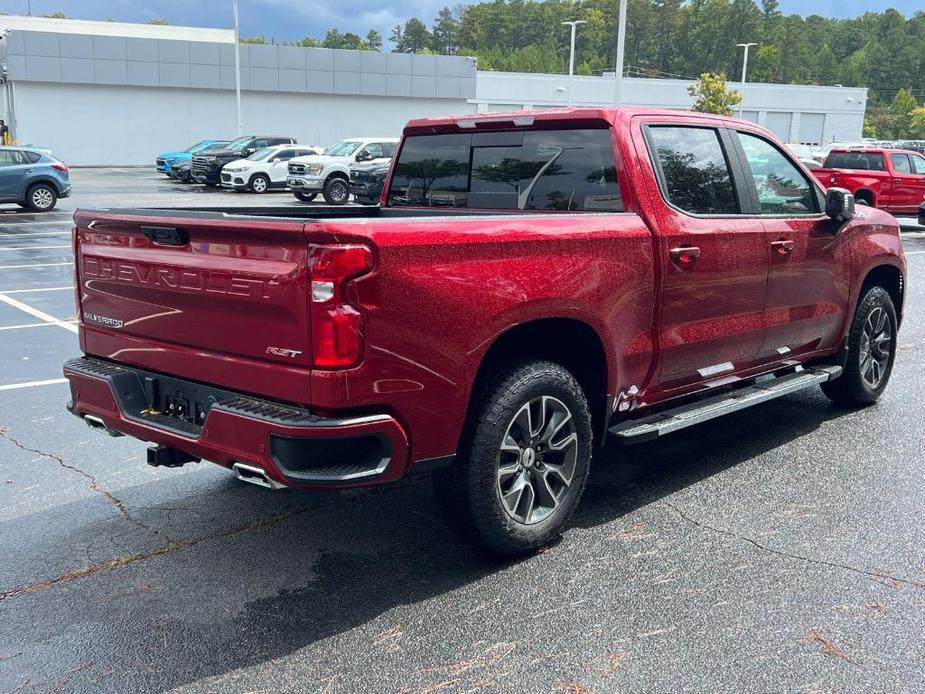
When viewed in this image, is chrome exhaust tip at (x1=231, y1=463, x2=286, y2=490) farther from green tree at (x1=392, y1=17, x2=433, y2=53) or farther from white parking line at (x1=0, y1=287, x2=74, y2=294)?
green tree at (x1=392, y1=17, x2=433, y2=53)

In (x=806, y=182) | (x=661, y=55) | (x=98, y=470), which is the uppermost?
(x=661, y=55)

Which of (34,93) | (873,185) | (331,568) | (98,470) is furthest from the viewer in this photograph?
(34,93)

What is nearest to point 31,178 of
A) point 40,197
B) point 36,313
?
point 40,197

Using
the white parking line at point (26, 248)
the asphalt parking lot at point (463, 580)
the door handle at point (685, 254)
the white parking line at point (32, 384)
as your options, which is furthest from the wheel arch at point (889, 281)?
the white parking line at point (26, 248)

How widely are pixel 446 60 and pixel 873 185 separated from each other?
116ft

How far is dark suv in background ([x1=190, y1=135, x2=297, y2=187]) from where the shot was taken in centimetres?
3266

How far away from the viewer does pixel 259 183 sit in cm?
3105

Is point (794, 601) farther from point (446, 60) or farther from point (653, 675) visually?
point (446, 60)

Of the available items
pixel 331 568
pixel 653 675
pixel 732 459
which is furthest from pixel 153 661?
pixel 732 459

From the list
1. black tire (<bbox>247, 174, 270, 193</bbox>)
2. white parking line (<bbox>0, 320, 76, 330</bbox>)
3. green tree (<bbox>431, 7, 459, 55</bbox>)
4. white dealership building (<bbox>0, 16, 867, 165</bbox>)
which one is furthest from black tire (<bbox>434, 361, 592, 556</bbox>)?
green tree (<bbox>431, 7, 459, 55</bbox>)

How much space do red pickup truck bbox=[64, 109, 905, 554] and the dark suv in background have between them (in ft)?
94.1

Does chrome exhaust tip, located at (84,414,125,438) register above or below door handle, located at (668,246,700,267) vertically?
below

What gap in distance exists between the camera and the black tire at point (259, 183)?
30891 mm

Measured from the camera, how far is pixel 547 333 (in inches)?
166
